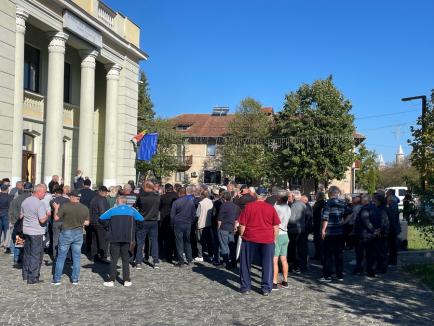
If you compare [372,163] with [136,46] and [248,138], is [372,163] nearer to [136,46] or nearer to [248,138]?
[248,138]

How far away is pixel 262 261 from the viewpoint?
9.09 meters

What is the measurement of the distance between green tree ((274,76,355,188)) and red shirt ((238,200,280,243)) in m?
33.1

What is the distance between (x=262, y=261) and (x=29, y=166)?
595 inches

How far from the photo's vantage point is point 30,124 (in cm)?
2097

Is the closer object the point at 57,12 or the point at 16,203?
the point at 16,203

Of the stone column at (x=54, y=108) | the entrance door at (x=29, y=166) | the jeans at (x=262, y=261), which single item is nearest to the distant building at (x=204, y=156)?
the entrance door at (x=29, y=166)

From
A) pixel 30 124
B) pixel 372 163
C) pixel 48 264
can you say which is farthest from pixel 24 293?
pixel 372 163

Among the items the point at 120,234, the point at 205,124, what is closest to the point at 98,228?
the point at 120,234

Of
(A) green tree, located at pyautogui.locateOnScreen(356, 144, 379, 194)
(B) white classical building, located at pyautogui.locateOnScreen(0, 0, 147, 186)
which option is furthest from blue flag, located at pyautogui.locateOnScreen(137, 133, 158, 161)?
(A) green tree, located at pyautogui.locateOnScreen(356, 144, 379, 194)

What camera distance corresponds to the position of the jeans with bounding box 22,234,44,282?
941cm

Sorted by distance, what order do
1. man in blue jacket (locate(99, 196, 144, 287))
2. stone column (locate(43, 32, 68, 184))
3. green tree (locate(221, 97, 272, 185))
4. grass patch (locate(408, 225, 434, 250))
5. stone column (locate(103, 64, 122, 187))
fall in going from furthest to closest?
green tree (locate(221, 97, 272, 185)) → stone column (locate(103, 64, 122, 187)) → stone column (locate(43, 32, 68, 184)) → grass patch (locate(408, 225, 434, 250)) → man in blue jacket (locate(99, 196, 144, 287))

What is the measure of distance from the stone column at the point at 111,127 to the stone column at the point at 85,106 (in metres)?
1.95

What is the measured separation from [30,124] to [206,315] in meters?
15.8

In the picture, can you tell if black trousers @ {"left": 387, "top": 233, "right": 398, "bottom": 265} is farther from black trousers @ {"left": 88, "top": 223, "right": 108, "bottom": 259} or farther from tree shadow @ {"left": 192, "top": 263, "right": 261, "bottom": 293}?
black trousers @ {"left": 88, "top": 223, "right": 108, "bottom": 259}
